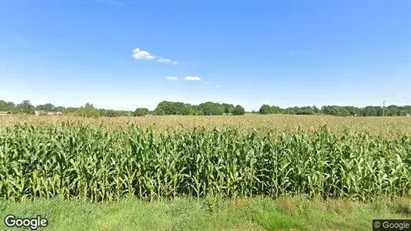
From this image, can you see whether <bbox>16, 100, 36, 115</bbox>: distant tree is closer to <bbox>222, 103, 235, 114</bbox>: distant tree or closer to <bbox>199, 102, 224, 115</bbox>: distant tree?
<bbox>199, 102, 224, 115</bbox>: distant tree

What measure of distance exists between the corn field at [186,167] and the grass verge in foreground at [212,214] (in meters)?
0.51

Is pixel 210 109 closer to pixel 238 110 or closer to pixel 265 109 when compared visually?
pixel 238 110

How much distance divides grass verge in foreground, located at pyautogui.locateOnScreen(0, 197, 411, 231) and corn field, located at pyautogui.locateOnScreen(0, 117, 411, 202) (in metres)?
0.51

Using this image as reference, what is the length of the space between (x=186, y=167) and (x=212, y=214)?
1678 millimetres

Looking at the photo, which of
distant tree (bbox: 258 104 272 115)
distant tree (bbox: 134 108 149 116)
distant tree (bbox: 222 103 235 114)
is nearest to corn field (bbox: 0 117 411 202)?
distant tree (bbox: 134 108 149 116)

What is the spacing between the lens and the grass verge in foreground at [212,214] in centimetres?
458

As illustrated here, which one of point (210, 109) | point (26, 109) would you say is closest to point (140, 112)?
point (26, 109)

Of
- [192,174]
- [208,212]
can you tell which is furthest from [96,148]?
[208,212]

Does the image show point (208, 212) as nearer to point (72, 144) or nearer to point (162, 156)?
point (162, 156)

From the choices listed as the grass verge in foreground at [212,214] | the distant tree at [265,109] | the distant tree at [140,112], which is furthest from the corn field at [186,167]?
the distant tree at [265,109]

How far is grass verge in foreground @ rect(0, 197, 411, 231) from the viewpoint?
458 centimetres

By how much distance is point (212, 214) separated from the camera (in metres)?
5.08

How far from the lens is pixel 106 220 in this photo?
463 centimetres

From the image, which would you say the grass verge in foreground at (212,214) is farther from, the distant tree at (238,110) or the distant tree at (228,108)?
the distant tree at (228,108)
